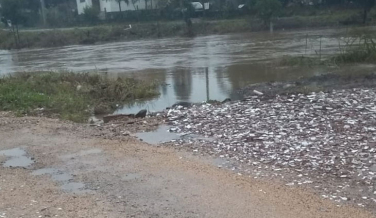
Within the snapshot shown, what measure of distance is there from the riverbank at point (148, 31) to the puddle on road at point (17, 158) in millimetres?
38097

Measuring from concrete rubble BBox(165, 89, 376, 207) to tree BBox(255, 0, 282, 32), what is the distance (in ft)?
107

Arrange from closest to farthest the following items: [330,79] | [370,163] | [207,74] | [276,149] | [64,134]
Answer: [370,163], [276,149], [64,134], [330,79], [207,74]

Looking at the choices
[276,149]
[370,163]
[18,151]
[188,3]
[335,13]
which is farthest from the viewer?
[188,3]

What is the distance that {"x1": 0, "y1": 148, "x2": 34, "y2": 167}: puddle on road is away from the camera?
28.3 ft

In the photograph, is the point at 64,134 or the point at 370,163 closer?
the point at 370,163

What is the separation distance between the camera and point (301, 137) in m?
8.81

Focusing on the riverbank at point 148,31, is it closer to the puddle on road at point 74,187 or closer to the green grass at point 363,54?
the green grass at point 363,54

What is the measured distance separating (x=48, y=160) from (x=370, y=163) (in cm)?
494

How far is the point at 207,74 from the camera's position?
20516 millimetres

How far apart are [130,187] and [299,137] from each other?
3.27 meters

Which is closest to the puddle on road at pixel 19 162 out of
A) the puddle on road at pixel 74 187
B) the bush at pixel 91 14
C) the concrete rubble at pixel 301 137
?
the puddle on road at pixel 74 187

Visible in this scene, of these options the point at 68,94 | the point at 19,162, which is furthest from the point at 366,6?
the point at 19,162

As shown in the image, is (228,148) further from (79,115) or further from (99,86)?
(99,86)

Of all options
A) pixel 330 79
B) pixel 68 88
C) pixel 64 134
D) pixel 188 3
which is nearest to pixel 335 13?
pixel 188 3
